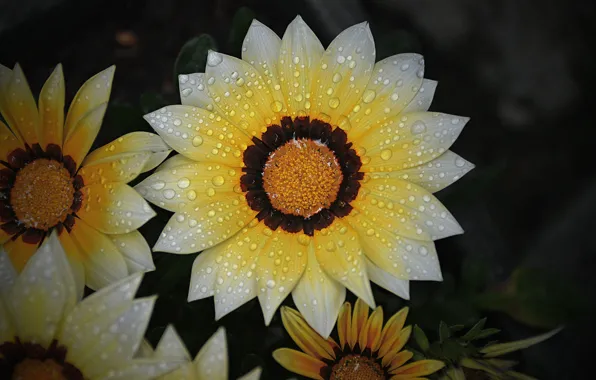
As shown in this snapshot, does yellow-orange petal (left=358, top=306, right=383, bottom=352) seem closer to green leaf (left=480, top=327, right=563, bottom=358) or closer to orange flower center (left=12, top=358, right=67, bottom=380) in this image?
green leaf (left=480, top=327, right=563, bottom=358)

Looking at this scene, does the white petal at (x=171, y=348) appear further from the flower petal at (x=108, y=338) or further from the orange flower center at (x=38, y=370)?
the orange flower center at (x=38, y=370)

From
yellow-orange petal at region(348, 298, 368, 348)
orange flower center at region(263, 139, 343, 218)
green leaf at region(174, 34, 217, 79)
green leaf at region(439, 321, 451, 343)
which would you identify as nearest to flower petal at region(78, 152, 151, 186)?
orange flower center at region(263, 139, 343, 218)

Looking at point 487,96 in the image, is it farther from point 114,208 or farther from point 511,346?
point 114,208

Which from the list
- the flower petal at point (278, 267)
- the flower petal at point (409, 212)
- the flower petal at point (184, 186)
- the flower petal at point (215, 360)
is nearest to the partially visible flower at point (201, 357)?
the flower petal at point (215, 360)

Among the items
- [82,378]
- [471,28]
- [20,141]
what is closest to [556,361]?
[471,28]

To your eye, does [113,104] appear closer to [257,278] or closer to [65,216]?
[65,216]

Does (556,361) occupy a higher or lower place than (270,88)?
lower
